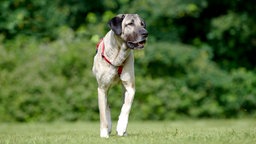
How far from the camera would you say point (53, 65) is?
900 inches

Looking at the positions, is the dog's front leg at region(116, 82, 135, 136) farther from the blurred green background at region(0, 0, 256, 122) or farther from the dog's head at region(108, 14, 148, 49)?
the blurred green background at region(0, 0, 256, 122)

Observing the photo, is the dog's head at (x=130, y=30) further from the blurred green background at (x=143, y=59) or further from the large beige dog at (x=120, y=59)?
the blurred green background at (x=143, y=59)

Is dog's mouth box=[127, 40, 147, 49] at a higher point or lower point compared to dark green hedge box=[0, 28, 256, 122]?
lower

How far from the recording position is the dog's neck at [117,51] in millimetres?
10031

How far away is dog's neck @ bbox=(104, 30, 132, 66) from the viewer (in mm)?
10031

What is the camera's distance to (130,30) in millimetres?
10000

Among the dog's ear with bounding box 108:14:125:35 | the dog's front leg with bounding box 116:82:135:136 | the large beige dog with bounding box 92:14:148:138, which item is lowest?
the dog's front leg with bounding box 116:82:135:136

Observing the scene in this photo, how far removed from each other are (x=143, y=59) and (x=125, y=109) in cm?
1380

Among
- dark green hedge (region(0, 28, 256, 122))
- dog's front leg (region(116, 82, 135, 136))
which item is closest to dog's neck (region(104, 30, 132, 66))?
dog's front leg (region(116, 82, 135, 136))

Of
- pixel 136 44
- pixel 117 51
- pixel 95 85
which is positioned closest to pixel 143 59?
pixel 95 85

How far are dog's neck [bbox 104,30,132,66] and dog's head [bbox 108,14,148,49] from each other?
0.32ft

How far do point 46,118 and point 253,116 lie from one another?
8007 mm

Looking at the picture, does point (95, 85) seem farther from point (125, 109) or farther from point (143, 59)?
point (125, 109)

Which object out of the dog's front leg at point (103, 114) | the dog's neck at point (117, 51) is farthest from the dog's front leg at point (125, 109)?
the dog's neck at point (117, 51)
